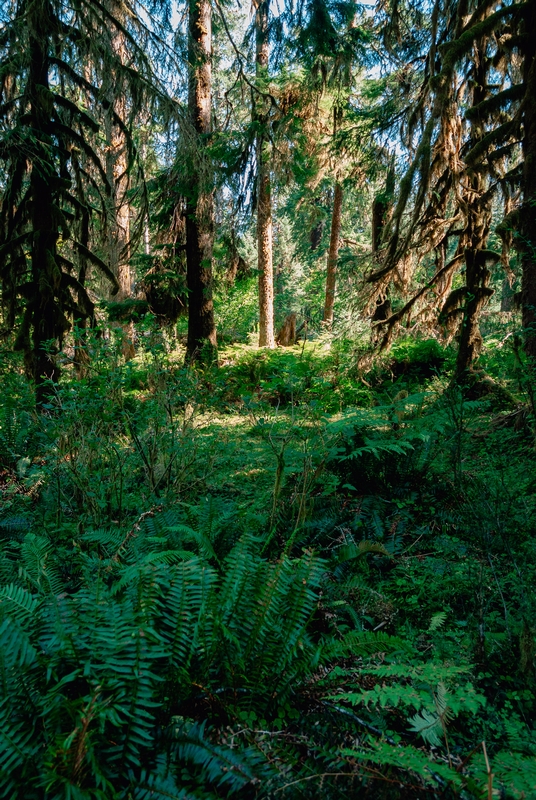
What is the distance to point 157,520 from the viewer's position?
3076 mm

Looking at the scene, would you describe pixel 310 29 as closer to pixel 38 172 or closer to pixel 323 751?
pixel 38 172

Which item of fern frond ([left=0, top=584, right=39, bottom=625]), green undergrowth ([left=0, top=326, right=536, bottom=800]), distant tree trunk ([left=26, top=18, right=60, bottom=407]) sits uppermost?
distant tree trunk ([left=26, top=18, right=60, bottom=407])

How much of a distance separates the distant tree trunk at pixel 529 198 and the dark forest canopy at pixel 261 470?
0.10 ft

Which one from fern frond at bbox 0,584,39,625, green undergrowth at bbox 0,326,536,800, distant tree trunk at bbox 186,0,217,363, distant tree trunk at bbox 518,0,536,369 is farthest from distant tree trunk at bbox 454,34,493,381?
fern frond at bbox 0,584,39,625

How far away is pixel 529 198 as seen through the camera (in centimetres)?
498

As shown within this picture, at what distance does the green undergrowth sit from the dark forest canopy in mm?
15

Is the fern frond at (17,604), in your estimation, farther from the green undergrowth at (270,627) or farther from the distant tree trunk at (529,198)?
the distant tree trunk at (529,198)

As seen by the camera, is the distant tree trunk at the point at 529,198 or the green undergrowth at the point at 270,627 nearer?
the green undergrowth at the point at 270,627

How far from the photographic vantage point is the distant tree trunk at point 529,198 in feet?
16.1

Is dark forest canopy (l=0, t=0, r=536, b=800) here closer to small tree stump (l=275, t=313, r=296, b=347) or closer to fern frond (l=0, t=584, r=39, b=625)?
fern frond (l=0, t=584, r=39, b=625)

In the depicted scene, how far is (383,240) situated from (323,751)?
7.03 m

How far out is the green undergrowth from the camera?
128 centimetres

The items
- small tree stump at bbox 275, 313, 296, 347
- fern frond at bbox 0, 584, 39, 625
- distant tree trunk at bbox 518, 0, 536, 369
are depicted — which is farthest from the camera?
small tree stump at bbox 275, 313, 296, 347

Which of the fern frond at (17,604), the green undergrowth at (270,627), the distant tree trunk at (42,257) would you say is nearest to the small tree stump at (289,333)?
the distant tree trunk at (42,257)
